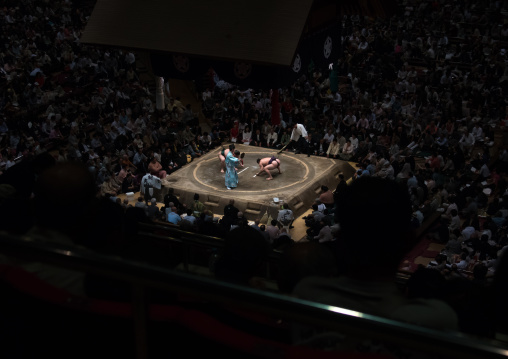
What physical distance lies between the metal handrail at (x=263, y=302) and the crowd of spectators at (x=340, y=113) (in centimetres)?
618

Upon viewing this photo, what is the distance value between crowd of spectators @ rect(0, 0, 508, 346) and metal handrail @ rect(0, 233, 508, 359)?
618cm

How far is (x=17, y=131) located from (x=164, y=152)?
280cm

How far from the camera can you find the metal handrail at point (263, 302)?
0.84 meters

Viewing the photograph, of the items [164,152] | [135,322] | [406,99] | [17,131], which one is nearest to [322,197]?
[164,152]

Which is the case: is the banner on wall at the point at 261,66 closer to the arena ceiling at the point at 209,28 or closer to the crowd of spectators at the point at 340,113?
the crowd of spectators at the point at 340,113

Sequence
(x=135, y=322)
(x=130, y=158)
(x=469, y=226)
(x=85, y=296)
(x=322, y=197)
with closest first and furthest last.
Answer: (x=135, y=322) < (x=85, y=296) < (x=469, y=226) < (x=322, y=197) < (x=130, y=158)

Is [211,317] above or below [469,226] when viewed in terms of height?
above

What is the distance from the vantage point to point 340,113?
11.8 metres

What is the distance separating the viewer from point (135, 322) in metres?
1.13

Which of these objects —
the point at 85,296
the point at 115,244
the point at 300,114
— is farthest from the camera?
the point at 300,114

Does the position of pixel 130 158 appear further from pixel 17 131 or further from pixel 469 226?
pixel 469 226

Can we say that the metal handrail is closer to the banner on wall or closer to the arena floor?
the banner on wall

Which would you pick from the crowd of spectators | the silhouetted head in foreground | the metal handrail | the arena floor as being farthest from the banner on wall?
the metal handrail

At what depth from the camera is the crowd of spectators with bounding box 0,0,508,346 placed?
→ 8.64m
